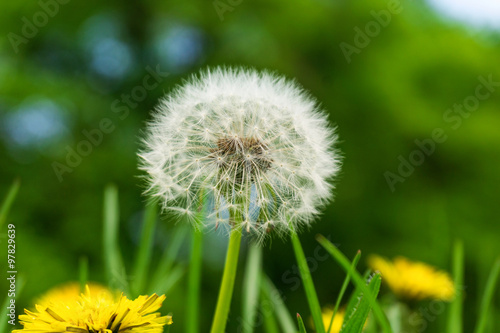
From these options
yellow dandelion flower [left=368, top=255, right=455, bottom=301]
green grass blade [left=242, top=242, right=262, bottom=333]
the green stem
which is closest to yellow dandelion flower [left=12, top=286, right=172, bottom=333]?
the green stem

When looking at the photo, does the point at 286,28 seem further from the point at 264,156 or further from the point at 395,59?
the point at 264,156

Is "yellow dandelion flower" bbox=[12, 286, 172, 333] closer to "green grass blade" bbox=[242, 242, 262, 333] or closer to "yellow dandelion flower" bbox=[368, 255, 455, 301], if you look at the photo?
"green grass blade" bbox=[242, 242, 262, 333]

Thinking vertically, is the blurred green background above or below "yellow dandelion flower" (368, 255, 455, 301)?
above

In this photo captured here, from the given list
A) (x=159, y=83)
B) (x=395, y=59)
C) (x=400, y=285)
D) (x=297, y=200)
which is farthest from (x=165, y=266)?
(x=395, y=59)

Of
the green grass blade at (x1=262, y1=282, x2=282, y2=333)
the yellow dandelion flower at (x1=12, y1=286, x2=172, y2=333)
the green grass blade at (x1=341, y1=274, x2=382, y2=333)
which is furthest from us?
the green grass blade at (x1=262, y1=282, x2=282, y2=333)

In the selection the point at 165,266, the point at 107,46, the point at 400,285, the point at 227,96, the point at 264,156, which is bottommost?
the point at 400,285

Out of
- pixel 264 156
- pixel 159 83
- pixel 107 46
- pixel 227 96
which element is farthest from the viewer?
pixel 107 46

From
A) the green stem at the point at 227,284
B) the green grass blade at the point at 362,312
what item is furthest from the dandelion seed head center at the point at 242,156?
the green grass blade at the point at 362,312
